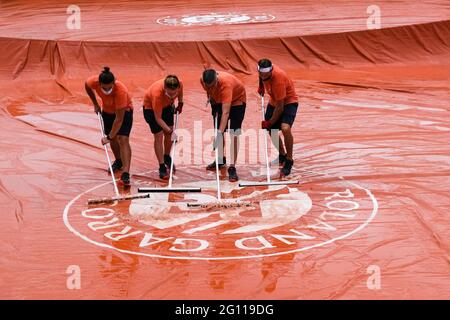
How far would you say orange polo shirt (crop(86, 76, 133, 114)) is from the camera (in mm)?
7258

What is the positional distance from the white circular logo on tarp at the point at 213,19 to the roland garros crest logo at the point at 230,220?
767 cm

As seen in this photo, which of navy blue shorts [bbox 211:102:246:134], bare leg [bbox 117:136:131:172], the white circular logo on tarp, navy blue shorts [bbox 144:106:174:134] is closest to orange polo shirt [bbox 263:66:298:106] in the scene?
navy blue shorts [bbox 211:102:246:134]

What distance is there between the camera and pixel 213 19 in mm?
14984

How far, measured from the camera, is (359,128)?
30.6 ft

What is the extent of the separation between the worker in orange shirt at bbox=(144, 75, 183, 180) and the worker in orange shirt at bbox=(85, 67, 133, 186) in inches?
8.7

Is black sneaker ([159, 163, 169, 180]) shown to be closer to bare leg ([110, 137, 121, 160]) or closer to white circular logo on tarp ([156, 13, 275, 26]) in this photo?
bare leg ([110, 137, 121, 160])

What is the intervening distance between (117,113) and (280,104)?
169 centimetres

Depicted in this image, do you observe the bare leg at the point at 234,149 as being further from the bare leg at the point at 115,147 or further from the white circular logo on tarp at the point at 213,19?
the white circular logo on tarp at the point at 213,19

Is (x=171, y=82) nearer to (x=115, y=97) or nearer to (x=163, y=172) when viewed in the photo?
(x=115, y=97)

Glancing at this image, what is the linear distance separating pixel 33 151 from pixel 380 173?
412 cm

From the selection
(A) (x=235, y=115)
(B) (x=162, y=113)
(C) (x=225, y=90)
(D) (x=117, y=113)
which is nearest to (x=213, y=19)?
(A) (x=235, y=115)

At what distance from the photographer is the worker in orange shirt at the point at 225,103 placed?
23.6 ft
